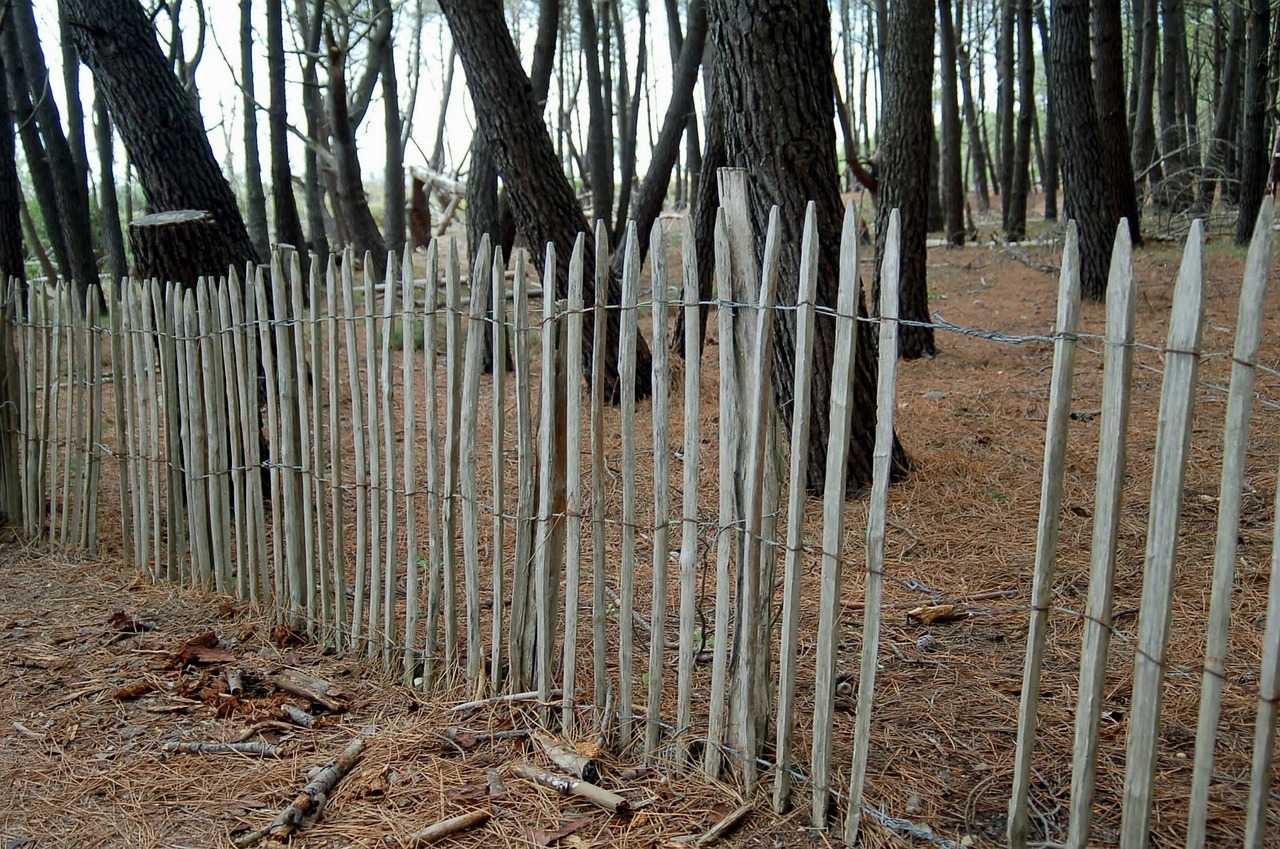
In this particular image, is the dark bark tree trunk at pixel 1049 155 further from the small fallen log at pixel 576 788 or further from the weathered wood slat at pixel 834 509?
the small fallen log at pixel 576 788

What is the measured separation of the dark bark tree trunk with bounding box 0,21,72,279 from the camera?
8.58m

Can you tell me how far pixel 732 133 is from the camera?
4.82 metres

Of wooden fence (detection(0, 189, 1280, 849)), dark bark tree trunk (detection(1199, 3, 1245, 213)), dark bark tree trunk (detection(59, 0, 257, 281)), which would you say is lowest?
wooden fence (detection(0, 189, 1280, 849))

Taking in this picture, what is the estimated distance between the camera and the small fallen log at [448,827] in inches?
110

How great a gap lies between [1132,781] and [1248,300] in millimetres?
1029

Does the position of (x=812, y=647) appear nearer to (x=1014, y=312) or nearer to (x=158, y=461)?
(x=158, y=461)

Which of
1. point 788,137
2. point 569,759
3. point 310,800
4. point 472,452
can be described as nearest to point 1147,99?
point 788,137

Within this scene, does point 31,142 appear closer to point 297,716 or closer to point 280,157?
point 280,157

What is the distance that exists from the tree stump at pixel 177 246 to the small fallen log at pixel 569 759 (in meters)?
3.42

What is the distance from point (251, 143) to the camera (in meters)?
13.2

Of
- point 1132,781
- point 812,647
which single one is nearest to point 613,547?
point 812,647

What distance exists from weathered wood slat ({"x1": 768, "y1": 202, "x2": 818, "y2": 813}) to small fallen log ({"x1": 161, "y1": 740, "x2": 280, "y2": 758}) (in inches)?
66.8

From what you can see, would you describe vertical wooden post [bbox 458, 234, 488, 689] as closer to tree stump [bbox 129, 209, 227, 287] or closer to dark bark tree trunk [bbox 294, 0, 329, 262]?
tree stump [bbox 129, 209, 227, 287]

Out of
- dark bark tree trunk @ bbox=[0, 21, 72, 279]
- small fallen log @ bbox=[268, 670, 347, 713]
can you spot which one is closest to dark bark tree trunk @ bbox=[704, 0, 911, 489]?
small fallen log @ bbox=[268, 670, 347, 713]
